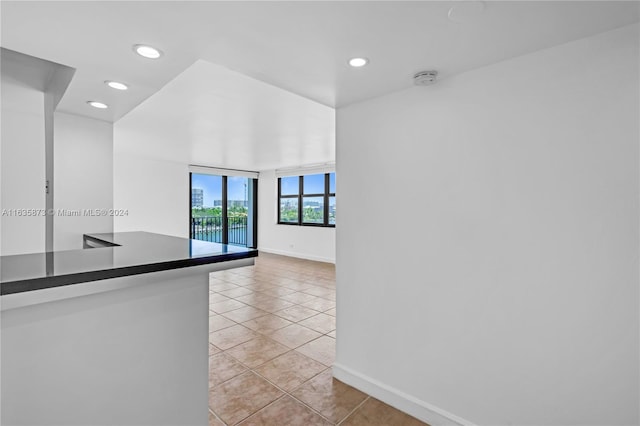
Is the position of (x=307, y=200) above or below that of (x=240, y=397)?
above

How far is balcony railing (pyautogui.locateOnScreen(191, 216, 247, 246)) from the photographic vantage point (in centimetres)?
794

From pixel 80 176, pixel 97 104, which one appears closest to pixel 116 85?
pixel 97 104

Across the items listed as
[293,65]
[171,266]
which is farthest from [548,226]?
[171,266]

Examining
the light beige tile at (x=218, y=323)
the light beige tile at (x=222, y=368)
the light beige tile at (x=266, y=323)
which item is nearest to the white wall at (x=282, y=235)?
the light beige tile at (x=266, y=323)

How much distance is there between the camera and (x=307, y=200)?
7793mm

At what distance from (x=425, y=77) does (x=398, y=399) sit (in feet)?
6.57

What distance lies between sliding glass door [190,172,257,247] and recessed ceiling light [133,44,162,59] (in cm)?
631

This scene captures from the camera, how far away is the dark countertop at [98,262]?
976mm

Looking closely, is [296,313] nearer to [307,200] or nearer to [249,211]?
[307,200]

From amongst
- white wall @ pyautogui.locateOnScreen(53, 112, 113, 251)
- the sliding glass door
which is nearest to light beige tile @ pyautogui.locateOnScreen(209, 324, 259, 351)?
white wall @ pyautogui.locateOnScreen(53, 112, 113, 251)

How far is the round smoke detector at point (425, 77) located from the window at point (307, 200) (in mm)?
5021

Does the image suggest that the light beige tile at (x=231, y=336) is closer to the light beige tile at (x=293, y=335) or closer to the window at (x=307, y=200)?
the light beige tile at (x=293, y=335)

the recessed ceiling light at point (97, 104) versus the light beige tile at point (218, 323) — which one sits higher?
the recessed ceiling light at point (97, 104)

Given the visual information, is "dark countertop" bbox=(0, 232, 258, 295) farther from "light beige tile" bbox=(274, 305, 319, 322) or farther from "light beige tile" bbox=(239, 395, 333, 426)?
"light beige tile" bbox=(274, 305, 319, 322)
